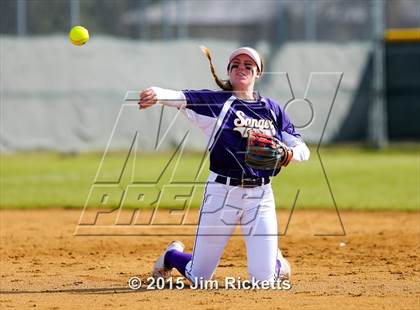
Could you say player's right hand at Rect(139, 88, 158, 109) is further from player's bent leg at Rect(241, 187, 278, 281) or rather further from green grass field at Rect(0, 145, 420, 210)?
green grass field at Rect(0, 145, 420, 210)

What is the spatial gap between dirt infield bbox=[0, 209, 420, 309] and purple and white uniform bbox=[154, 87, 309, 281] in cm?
35

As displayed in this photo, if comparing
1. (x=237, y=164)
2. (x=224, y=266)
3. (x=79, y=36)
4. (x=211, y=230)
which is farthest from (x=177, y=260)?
(x=79, y=36)

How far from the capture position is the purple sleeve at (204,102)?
6.56m

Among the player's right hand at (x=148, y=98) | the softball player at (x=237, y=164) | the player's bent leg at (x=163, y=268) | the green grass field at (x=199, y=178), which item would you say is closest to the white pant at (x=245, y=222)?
the softball player at (x=237, y=164)

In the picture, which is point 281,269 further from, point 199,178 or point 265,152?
point 199,178

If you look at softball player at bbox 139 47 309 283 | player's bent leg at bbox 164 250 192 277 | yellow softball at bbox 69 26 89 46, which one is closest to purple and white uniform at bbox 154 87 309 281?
softball player at bbox 139 47 309 283

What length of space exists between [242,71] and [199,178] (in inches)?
376

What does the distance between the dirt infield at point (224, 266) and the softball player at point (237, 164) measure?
0.35 meters

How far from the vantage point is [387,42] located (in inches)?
940

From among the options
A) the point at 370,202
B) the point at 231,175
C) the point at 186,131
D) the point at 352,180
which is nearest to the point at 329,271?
the point at 231,175

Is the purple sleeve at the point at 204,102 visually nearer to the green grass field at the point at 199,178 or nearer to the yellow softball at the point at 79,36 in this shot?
the yellow softball at the point at 79,36

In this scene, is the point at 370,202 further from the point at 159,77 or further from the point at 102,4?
the point at 102,4

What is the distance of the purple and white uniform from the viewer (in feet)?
21.4

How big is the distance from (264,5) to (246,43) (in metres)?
1.40
